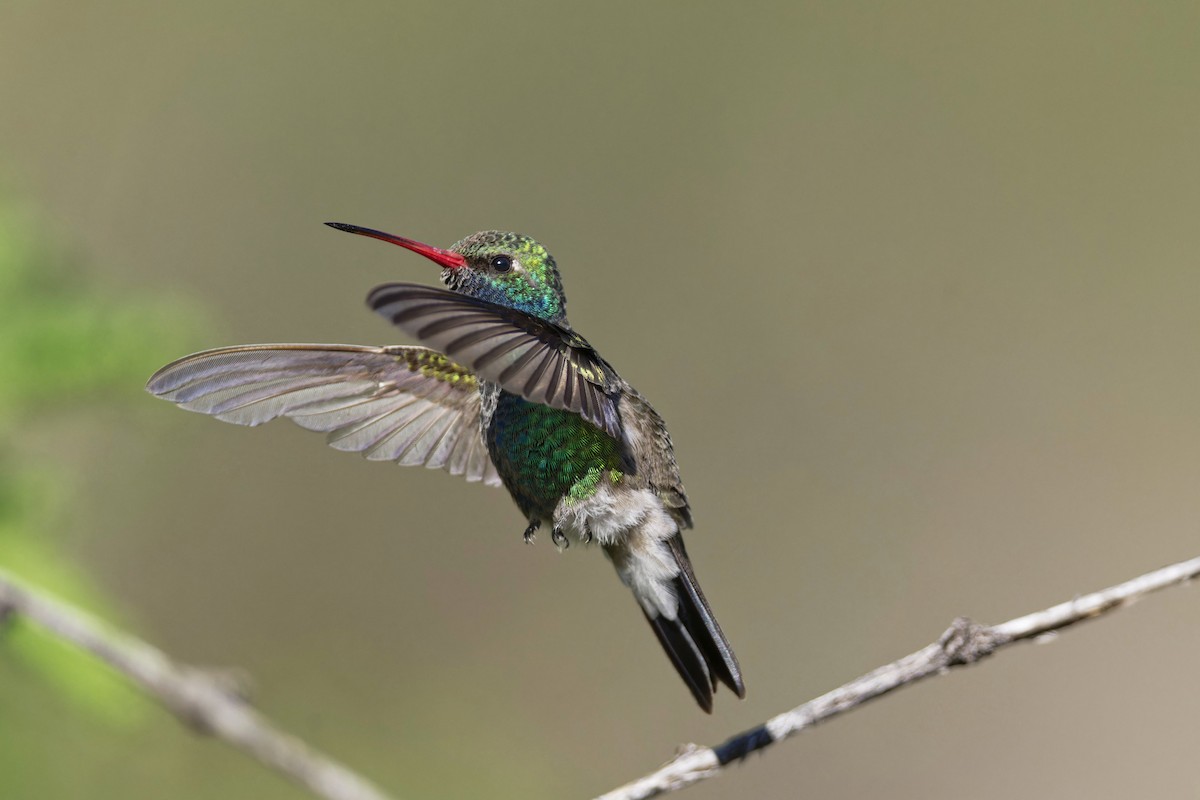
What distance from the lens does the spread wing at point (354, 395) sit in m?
2.27

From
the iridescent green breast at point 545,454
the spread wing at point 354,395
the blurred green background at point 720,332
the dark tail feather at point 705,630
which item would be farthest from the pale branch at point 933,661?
the blurred green background at point 720,332

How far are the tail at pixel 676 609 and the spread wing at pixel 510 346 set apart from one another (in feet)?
0.87

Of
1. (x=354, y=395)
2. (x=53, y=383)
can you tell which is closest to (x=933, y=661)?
(x=354, y=395)

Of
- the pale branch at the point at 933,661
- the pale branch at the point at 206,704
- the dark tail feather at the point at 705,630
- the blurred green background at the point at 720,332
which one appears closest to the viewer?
the pale branch at the point at 206,704

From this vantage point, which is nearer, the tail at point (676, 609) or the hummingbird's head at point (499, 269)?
the tail at point (676, 609)

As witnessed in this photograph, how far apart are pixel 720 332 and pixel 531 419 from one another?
14.4ft

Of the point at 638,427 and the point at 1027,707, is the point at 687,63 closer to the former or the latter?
the point at 1027,707

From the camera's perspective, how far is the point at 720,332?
263 inches

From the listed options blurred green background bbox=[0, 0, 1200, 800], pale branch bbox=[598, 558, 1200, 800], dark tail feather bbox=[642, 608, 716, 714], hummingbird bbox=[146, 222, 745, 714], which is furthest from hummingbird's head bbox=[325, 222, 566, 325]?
blurred green background bbox=[0, 0, 1200, 800]

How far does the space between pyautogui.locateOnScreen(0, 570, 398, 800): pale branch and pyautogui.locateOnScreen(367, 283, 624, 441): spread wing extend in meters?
0.67

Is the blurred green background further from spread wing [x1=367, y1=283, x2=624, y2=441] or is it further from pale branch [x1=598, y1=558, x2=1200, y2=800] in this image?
pale branch [x1=598, y1=558, x2=1200, y2=800]

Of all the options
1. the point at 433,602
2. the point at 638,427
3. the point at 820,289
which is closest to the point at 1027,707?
the point at 820,289

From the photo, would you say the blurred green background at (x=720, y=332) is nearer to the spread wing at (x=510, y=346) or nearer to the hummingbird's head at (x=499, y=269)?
the hummingbird's head at (x=499, y=269)

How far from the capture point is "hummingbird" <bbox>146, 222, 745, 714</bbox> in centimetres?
224
